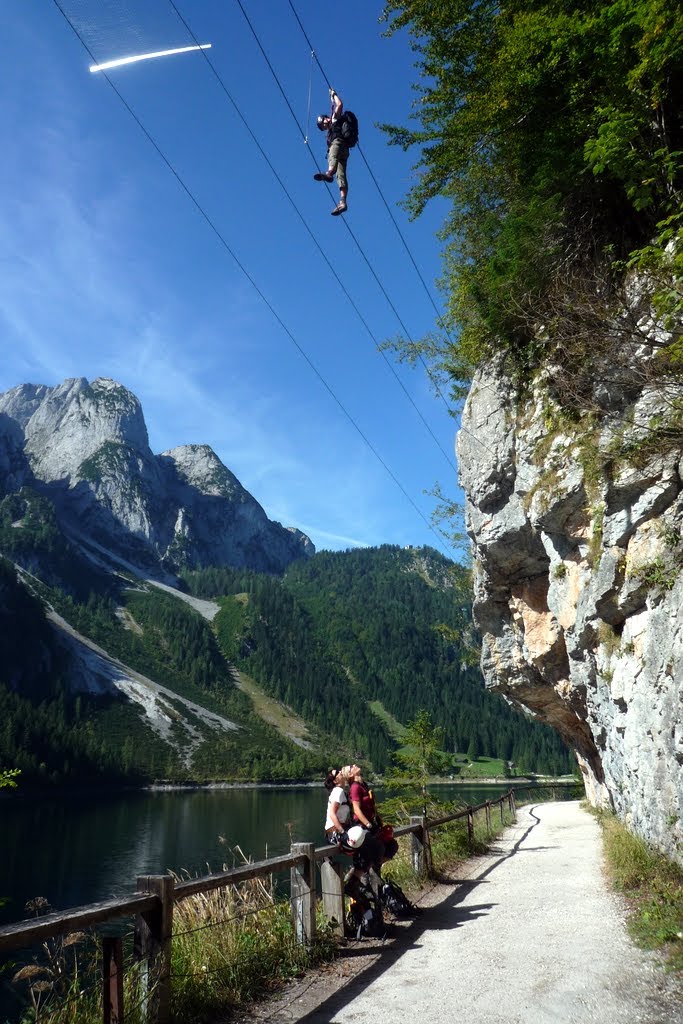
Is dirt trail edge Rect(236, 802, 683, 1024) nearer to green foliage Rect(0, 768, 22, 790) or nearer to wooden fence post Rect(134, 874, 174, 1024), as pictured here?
wooden fence post Rect(134, 874, 174, 1024)

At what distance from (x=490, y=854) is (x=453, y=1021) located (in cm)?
1091

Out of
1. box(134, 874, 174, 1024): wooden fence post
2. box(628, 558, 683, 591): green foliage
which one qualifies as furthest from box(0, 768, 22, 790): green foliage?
box(628, 558, 683, 591): green foliage

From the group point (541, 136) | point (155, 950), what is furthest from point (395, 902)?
point (541, 136)

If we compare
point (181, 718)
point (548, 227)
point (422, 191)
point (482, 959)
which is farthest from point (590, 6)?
point (181, 718)

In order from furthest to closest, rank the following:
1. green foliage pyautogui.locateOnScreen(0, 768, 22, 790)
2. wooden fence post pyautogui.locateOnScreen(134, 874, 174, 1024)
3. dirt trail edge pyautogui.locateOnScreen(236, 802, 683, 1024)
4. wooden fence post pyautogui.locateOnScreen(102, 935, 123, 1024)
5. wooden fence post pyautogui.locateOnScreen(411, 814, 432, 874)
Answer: wooden fence post pyautogui.locateOnScreen(411, 814, 432, 874) → green foliage pyautogui.locateOnScreen(0, 768, 22, 790) → dirt trail edge pyautogui.locateOnScreen(236, 802, 683, 1024) → wooden fence post pyautogui.locateOnScreen(134, 874, 174, 1024) → wooden fence post pyautogui.locateOnScreen(102, 935, 123, 1024)

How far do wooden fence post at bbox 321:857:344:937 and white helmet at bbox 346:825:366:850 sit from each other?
456mm

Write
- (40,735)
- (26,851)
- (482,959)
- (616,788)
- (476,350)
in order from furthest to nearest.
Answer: (40,735), (26,851), (476,350), (616,788), (482,959)

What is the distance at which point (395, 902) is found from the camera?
8.34 metres

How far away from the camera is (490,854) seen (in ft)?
49.3

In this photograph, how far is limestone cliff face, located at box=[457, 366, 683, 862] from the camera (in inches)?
392

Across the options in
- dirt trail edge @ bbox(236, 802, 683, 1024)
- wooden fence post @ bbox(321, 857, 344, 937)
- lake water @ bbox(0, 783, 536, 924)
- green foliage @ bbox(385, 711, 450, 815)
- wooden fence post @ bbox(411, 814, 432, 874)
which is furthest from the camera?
lake water @ bbox(0, 783, 536, 924)

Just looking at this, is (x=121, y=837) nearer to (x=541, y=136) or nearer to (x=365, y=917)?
(x=365, y=917)

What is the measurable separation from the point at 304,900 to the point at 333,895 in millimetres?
827

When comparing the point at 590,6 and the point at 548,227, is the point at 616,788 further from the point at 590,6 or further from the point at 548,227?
the point at 590,6
